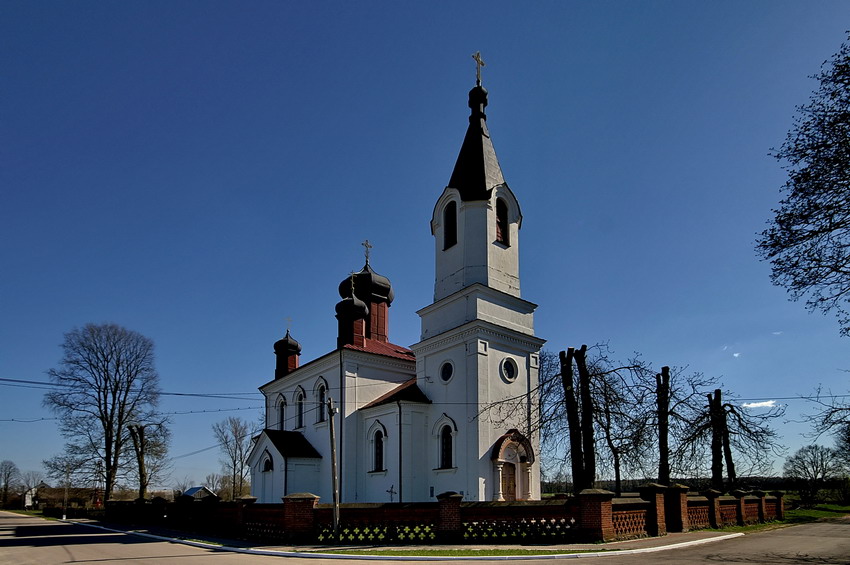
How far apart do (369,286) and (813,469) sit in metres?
53.2

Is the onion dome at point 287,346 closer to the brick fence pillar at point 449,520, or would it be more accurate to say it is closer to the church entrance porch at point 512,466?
the church entrance porch at point 512,466

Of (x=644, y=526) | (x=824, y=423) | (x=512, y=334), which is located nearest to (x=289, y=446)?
(x=512, y=334)

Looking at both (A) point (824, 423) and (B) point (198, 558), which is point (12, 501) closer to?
(B) point (198, 558)

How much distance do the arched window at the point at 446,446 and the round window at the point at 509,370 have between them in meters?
3.12

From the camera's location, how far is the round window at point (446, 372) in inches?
990

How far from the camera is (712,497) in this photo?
820 inches

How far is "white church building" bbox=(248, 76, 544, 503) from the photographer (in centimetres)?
2383

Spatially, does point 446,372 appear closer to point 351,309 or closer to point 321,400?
point 351,309

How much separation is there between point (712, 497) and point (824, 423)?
1008cm

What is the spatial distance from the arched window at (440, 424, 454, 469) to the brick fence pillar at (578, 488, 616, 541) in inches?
355

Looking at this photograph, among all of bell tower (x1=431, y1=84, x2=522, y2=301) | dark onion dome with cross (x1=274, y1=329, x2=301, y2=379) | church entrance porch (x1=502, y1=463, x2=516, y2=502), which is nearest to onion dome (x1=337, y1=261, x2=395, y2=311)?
dark onion dome with cross (x1=274, y1=329, x2=301, y2=379)

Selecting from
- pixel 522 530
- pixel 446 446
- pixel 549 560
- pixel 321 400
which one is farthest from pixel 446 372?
pixel 549 560

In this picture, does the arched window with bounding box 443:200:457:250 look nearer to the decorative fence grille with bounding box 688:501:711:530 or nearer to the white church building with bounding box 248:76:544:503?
the white church building with bounding box 248:76:544:503

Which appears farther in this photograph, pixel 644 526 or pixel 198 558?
pixel 644 526
